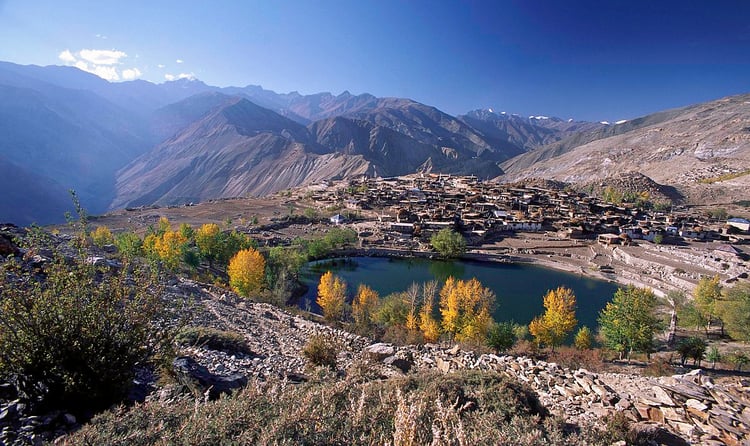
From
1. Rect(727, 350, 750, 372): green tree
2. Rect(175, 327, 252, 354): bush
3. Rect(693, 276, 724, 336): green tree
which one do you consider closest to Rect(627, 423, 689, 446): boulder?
Rect(175, 327, 252, 354): bush

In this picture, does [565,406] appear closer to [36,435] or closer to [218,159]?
[36,435]

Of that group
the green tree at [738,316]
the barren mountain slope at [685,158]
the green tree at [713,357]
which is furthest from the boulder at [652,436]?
the barren mountain slope at [685,158]

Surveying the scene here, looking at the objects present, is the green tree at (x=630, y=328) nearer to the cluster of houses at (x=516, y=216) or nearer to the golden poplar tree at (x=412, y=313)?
the golden poplar tree at (x=412, y=313)

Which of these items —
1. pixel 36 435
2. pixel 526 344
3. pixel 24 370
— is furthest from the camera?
pixel 526 344

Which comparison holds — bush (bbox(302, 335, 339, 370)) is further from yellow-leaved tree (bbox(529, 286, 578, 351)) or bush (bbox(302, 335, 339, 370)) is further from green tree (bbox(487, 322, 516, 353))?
yellow-leaved tree (bbox(529, 286, 578, 351))

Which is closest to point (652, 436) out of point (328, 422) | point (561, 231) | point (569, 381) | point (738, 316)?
point (569, 381)

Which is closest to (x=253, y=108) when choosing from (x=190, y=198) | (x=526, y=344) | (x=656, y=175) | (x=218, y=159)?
(x=218, y=159)

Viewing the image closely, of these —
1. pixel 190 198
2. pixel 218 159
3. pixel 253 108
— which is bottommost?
pixel 190 198

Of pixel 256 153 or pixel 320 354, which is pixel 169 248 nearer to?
pixel 320 354
